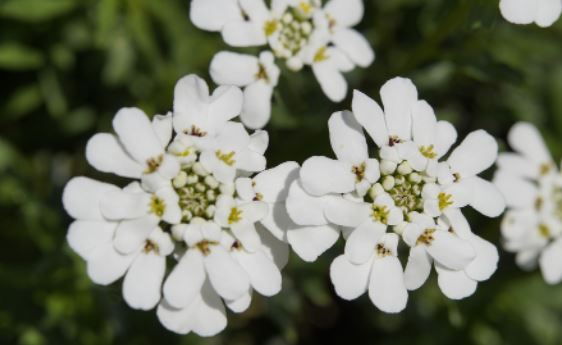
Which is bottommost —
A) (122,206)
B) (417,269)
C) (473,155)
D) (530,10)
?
(417,269)

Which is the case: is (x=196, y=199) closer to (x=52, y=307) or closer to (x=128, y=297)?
(x=128, y=297)

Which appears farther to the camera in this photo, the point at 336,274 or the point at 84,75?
the point at 84,75

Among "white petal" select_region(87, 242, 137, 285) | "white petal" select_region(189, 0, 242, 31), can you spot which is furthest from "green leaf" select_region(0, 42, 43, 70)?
"white petal" select_region(87, 242, 137, 285)

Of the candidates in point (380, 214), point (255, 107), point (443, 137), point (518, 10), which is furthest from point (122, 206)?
point (518, 10)

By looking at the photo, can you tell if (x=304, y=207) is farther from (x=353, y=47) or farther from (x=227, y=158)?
(x=353, y=47)

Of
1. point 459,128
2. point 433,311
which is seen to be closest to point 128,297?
point 433,311

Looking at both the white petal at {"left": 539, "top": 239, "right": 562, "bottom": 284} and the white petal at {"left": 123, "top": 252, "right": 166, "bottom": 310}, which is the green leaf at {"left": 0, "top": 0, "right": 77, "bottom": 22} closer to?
the white petal at {"left": 123, "top": 252, "right": 166, "bottom": 310}

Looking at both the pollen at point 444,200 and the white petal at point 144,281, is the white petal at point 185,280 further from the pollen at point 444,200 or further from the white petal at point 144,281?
the pollen at point 444,200
